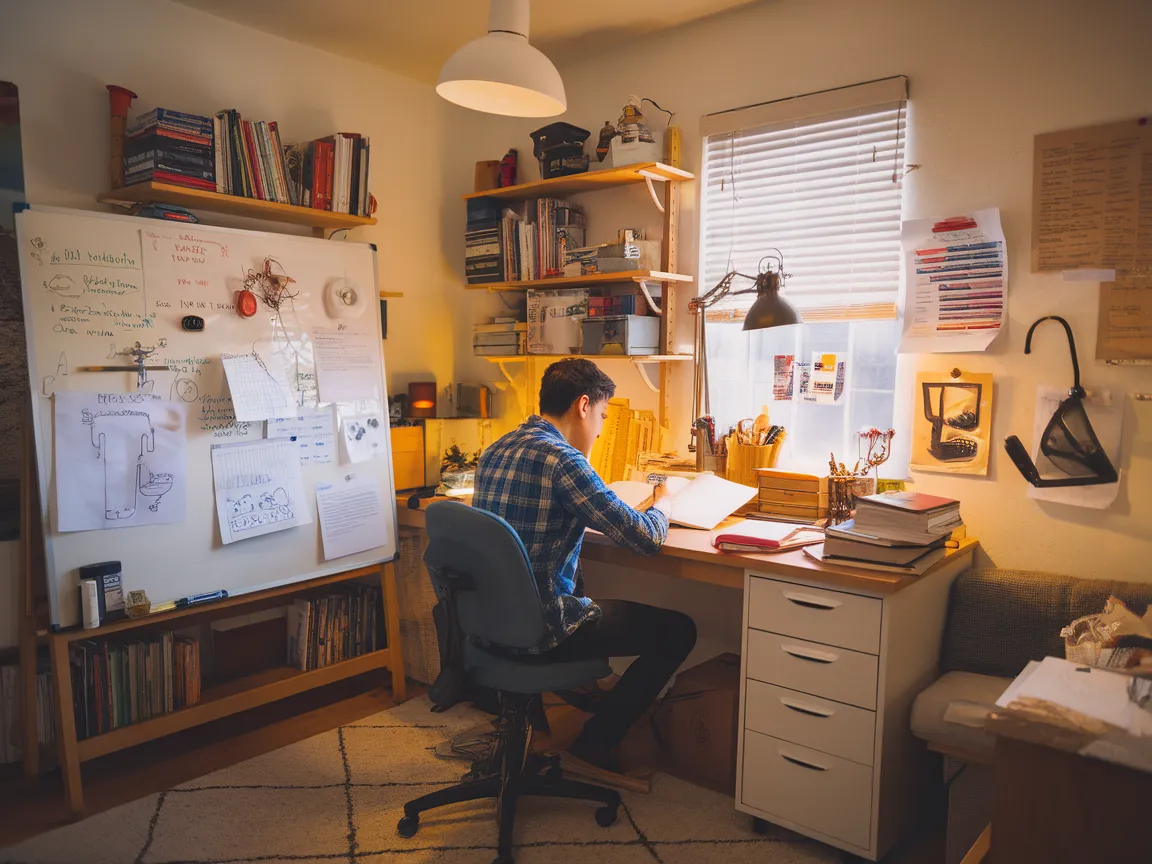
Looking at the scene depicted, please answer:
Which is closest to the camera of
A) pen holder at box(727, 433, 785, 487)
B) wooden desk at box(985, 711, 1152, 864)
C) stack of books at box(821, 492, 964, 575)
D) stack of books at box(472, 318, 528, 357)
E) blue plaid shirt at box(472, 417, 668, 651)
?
wooden desk at box(985, 711, 1152, 864)

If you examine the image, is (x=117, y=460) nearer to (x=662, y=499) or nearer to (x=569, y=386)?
(x=569, y=386)

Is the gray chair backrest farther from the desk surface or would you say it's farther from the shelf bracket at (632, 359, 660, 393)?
the shelf bracket at (632, 359, 660, 393)

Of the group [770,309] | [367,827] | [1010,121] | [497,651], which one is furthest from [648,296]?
[367,827]

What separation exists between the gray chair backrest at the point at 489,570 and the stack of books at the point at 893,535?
2.58ft

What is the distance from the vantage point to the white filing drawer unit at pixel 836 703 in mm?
1996

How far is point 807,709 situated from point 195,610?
1.86 meters

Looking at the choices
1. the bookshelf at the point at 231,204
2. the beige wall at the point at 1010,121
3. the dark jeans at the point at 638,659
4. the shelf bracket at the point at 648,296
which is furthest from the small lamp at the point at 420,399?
the beige wall at the point at 1010,121

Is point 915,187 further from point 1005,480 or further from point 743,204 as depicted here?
point 1005,480

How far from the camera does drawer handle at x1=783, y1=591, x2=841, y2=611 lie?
2.04m

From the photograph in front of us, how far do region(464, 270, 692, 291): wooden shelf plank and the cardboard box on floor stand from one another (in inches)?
52.9

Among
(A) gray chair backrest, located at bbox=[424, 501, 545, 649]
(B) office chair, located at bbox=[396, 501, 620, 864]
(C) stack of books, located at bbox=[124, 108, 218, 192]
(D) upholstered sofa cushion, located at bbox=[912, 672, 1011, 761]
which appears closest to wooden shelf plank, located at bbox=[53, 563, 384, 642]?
(B) office chair, located at bbox=[396, 501, 620, 864]

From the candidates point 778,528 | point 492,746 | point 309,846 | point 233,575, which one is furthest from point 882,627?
point 233,575

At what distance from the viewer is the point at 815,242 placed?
8.96ft

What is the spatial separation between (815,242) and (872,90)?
1.59 feet
